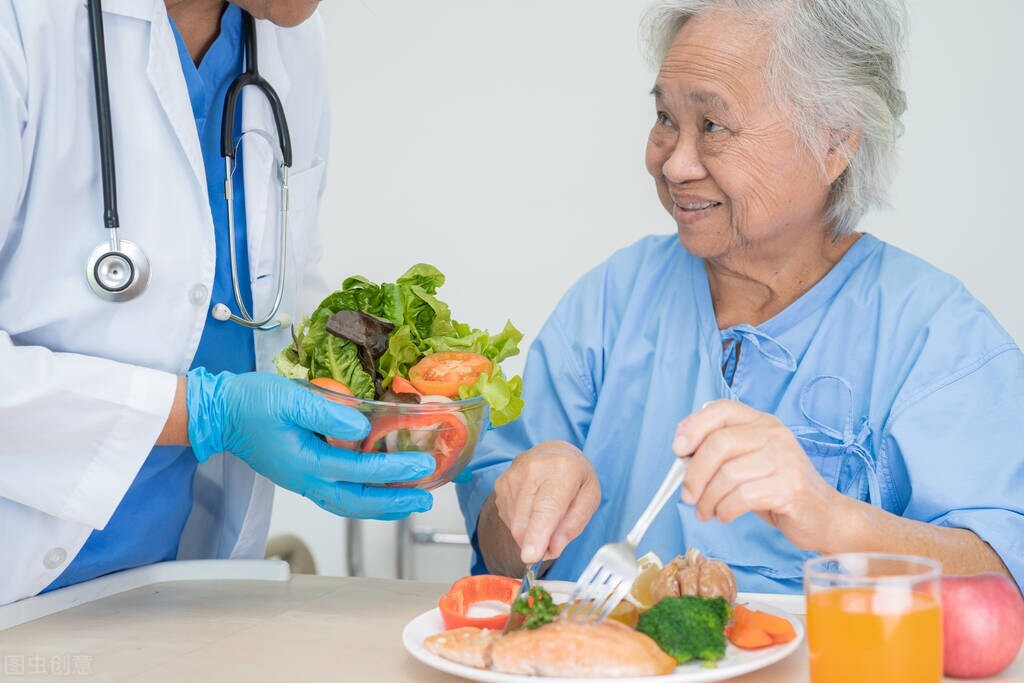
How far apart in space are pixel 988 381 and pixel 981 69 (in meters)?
1.38

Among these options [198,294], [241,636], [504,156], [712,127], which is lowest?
[241,636]

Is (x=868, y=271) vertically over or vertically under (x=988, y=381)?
over

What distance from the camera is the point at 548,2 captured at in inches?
115

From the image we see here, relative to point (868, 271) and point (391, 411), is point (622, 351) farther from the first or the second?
point (391, 411)

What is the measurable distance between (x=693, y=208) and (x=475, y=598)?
0.69 m

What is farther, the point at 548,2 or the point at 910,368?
the point at 548,2

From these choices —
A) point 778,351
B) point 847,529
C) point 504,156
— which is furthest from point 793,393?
point 504,156

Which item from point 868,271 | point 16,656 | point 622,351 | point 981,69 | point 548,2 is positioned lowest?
point 16,656

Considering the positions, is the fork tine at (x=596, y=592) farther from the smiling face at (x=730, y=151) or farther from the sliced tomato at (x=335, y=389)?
the smiling face at (x=730, y=151)

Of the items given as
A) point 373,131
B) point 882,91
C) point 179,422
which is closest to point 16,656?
point 179,422

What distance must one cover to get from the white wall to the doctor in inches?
53.8

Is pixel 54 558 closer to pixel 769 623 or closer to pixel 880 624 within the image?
pixel 769 623

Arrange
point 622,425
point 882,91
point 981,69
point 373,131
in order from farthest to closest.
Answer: point 373,131
point 981,69
point 622,425
point 882,91

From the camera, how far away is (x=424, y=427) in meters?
1.33
